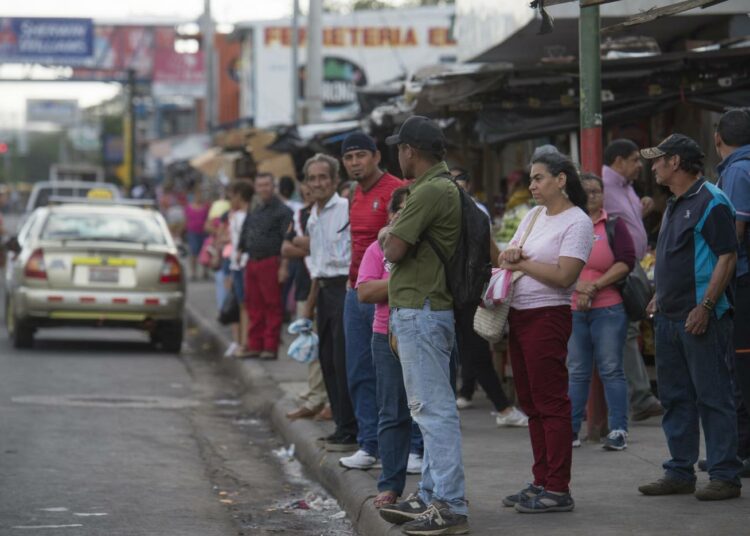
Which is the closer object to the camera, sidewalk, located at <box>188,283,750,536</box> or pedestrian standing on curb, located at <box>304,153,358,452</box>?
sidewalk, located at <box>188,283,750,536</box>

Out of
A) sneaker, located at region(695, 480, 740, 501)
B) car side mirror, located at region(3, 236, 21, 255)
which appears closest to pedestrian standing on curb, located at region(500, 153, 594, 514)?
sneaker, located at region(695, 480, 740, 501)

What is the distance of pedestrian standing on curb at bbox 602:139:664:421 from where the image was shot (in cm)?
1020

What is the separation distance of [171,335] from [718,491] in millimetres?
11030

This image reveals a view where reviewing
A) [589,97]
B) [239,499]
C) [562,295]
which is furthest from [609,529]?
[589,97]

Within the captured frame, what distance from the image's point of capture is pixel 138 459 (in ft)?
33.6

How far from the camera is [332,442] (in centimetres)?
995

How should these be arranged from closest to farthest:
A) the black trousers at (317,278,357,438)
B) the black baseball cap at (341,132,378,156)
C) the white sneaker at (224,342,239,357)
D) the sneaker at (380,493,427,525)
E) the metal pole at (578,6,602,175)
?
the sneaker at (380,493,427,525) → the black baseball cap at (341,132,378,156) → the metal pole at (578,6,602,175) → the black trousers at (317,278,357,438) → the white sneaker at (224,342,239,357)

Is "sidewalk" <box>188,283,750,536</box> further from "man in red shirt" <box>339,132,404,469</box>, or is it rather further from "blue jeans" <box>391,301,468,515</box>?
"man in red shirt" <box>339,132,404,469</box>

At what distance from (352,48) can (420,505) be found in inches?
1491

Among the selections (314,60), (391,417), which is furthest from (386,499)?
(314,60)

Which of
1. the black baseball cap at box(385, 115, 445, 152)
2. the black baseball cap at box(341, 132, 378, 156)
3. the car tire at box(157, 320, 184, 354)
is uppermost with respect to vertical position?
the black baseball cap at box(385, 115, 445, 152)

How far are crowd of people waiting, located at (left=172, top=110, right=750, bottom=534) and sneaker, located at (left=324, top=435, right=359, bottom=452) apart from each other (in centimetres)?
2

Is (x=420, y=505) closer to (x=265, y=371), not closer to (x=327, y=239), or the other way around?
(x=327, y=239)

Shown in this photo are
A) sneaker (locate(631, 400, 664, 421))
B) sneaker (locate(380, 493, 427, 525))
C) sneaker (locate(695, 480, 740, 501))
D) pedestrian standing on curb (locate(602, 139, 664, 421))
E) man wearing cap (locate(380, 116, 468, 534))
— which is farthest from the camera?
sneaker (locate(631, 400, 664, 421))
